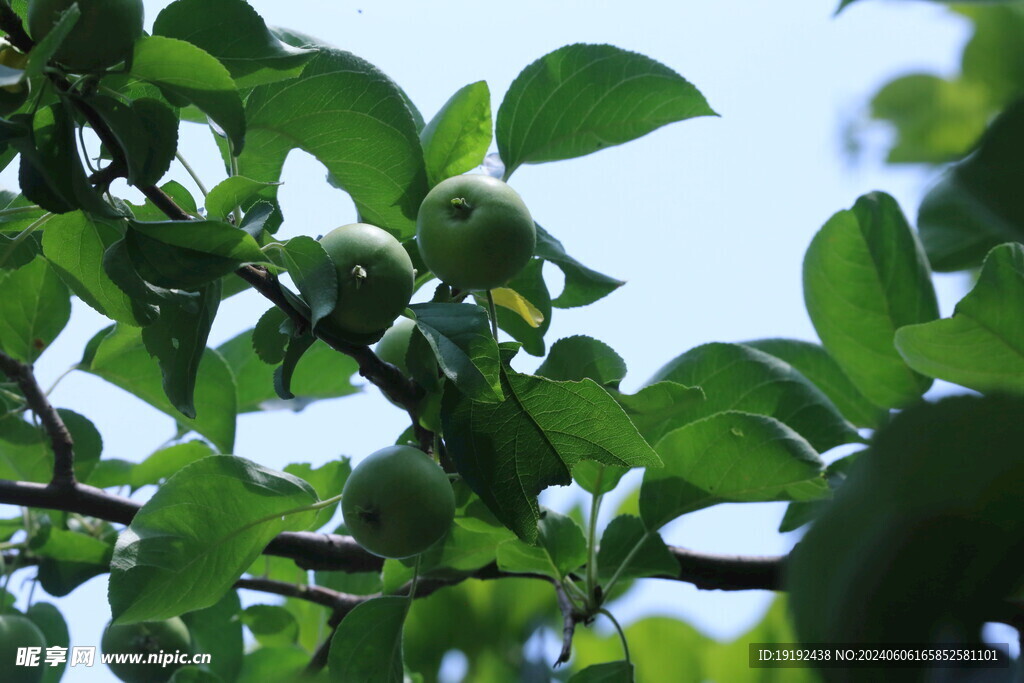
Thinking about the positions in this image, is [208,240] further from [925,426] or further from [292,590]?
[292,590]

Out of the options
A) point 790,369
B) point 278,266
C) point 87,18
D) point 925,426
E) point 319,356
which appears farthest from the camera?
point 319,356

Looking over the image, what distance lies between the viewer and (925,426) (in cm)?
23

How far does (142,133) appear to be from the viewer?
0.82 m

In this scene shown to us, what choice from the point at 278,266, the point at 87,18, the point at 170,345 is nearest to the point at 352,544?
the point at 170,345

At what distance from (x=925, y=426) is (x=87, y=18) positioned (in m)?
0.77

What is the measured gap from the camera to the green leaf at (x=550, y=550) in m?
1.15

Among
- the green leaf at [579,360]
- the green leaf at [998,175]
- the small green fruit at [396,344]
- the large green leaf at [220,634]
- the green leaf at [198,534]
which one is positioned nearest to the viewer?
the green leaf at [998,175]

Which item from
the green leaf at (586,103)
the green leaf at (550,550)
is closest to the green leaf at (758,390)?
the green leaf at (550,550)

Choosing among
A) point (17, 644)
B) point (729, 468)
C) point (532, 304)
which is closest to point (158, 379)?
point (17, 644)

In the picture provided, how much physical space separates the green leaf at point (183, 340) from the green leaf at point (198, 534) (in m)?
0.12

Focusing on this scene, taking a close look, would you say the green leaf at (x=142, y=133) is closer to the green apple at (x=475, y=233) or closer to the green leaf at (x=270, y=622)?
the green apple at (x=475, y=233)

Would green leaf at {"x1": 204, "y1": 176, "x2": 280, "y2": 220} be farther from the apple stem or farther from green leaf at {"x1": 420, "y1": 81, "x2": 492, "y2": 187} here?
green leaf at {"x1": 420, "y1": 81, "x2": 492, "y2": 187}

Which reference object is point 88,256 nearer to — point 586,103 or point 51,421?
point 51,421

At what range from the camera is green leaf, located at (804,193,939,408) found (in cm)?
130
